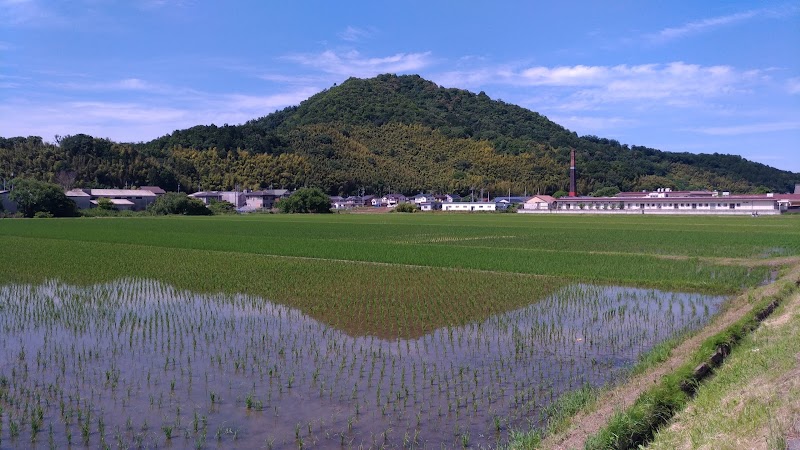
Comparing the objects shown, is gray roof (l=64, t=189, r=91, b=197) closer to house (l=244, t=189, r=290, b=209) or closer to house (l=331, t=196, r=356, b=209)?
house (l=244, t=189, r=290, b=209)

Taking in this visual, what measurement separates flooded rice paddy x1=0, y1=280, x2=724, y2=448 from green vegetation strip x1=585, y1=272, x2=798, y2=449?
3.53 ft

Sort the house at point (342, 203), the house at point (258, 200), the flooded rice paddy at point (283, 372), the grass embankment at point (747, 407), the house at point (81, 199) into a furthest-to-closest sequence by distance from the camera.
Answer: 1. the house at point (342, 203)
2. the house at point (258, 200)
3. the house at point (81, 199)
4. the flooded rice paddy at point (283, 372)
5. the grass embankment at point (747, 407)

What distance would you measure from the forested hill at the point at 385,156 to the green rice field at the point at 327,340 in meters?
76.6

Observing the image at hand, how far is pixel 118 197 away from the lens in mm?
78000

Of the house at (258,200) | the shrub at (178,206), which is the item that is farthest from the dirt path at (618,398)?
the house at (258,200)

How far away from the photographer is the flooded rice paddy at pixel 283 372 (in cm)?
592

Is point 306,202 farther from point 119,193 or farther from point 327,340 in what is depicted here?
point 327,340

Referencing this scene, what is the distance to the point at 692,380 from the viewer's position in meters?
6.43

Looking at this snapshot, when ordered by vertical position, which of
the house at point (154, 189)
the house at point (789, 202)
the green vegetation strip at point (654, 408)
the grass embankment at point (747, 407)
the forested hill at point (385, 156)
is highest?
the forested hill at point (385, 156)

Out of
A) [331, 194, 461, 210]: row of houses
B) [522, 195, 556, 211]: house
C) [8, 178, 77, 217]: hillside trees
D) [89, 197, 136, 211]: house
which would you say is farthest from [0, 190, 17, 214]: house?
[522, 195, 556, 211]: house

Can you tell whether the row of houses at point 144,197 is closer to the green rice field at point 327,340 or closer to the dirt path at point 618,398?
the green rice field at point 327,340

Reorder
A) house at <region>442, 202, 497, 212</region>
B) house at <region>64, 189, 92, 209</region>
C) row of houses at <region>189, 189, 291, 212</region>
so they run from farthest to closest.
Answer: row of houses at <region>189, 189, 291, 212</region> → house at <region>442, 202, 497, 212</region> → house at <region>64, 189, 92, 209</region>

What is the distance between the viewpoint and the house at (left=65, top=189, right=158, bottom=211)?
7144 cm

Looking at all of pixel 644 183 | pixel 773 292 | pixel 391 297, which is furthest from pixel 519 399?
pixel 644 183
